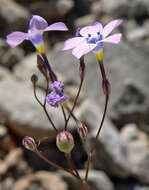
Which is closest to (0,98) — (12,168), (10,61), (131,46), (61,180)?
(12,168)

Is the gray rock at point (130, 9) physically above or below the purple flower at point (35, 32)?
below

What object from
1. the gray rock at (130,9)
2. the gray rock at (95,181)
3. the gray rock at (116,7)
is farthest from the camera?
the gray rock at (116,7)

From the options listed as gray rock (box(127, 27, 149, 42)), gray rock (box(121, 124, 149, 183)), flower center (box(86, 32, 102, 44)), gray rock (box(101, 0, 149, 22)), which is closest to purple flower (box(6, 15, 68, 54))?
flower center (box(86, 32, 102, 44))

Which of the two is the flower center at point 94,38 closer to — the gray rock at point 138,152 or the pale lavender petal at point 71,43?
the pale lavender petal at point 71,43

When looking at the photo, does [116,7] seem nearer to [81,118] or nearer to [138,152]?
[81,118]

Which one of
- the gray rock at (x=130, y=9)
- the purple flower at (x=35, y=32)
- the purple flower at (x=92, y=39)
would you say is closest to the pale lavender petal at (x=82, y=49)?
the purple flower at (x=92, y=39)

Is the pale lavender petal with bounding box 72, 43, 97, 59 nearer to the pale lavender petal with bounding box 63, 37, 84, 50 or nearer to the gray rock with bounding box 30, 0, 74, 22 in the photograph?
the pale lavender petal with bounding box 63, 37, 84, 50
